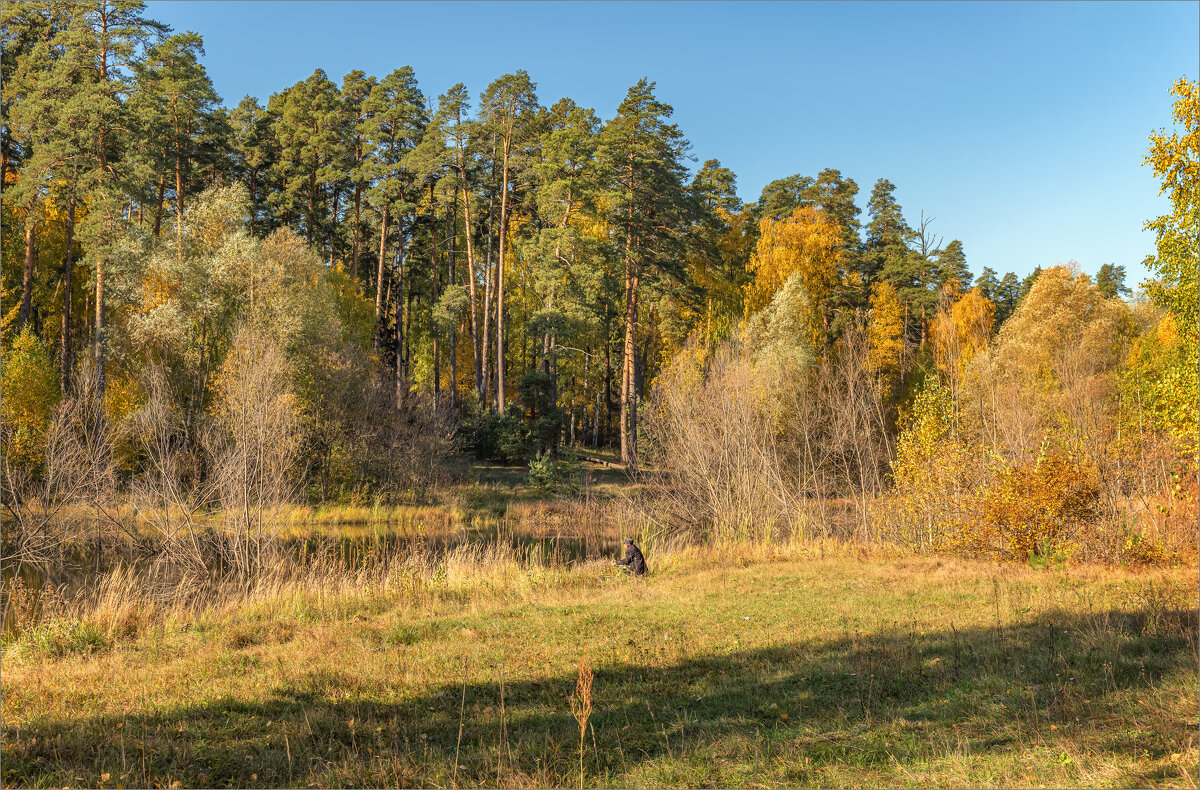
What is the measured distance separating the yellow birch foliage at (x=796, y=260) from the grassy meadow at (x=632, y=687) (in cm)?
2439

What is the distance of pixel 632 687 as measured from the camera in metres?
7.49

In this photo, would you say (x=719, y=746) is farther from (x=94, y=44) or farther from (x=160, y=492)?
(x=94, y=44)

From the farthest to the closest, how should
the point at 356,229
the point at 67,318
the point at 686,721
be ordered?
the point at 356,229, the point at 67,318, the point at 686,721

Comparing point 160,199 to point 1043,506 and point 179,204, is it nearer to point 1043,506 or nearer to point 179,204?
point 179,204

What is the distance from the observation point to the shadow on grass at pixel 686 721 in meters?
5.40

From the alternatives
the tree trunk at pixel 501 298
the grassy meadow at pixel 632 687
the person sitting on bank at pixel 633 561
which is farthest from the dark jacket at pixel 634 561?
the tree trunk at pixel 501 298

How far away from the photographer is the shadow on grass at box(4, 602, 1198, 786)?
5402 millimetres

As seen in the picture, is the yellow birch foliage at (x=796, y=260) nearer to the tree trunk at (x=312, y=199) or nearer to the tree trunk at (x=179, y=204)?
the tree trunk at (x=312, y=199)

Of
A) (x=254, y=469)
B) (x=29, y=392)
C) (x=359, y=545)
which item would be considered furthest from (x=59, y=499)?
(x=29, y=392)

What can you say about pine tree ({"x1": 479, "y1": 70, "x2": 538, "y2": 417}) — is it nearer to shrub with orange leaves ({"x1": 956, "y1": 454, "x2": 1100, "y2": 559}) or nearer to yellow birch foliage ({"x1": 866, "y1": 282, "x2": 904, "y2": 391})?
yellow birch foliage ({"x1": 866, "y1": 282, "x2": 904, "y2": 391})

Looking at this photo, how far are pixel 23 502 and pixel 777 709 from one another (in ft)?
56.6

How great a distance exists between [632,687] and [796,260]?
31.0m

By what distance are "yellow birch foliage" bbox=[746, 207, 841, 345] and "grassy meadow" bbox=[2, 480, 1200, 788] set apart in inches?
960

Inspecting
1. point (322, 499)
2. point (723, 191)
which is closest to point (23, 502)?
point (322, 499)
